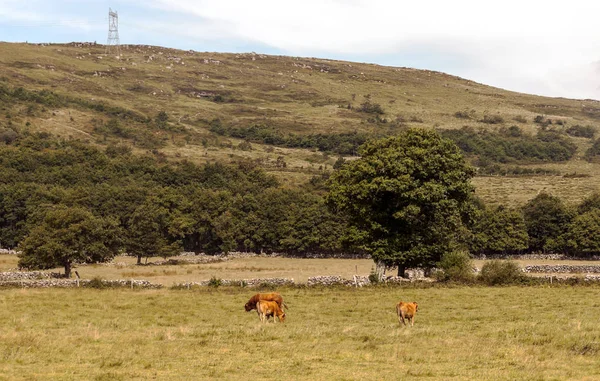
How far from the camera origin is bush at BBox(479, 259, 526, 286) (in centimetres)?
4306

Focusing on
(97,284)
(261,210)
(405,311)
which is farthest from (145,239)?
(405,311)

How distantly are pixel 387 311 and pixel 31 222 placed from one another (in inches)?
3732

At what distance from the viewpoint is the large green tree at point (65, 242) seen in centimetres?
5875

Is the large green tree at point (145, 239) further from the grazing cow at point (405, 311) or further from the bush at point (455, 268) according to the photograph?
the grazing cow at point (405, 311)

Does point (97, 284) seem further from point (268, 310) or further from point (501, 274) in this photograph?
point (501, 274)

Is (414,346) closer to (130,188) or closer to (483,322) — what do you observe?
(483,322)

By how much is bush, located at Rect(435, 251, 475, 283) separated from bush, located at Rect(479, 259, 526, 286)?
1011 mm

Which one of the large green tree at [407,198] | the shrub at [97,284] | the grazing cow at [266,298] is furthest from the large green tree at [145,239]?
the grazing cow at [266,298]

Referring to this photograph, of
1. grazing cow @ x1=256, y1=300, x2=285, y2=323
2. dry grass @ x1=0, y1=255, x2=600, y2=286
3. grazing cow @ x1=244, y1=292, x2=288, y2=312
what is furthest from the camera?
dry grass @ x1=0, y1=255, x2=600, y2=286

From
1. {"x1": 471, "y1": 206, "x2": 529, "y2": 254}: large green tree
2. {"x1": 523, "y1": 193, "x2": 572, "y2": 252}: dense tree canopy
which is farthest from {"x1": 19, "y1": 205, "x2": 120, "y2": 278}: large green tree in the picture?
{"x1": 523, "y1": 193, "x2": 572, "y2": 252}: dense tree canopy

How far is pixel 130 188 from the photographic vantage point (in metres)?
128

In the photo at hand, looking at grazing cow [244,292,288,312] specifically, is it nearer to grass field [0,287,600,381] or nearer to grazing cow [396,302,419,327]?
grass field [0,287,600,381]

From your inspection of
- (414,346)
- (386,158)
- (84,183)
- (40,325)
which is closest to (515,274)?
(386,158)

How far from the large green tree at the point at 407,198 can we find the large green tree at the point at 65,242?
26665 millimetres
